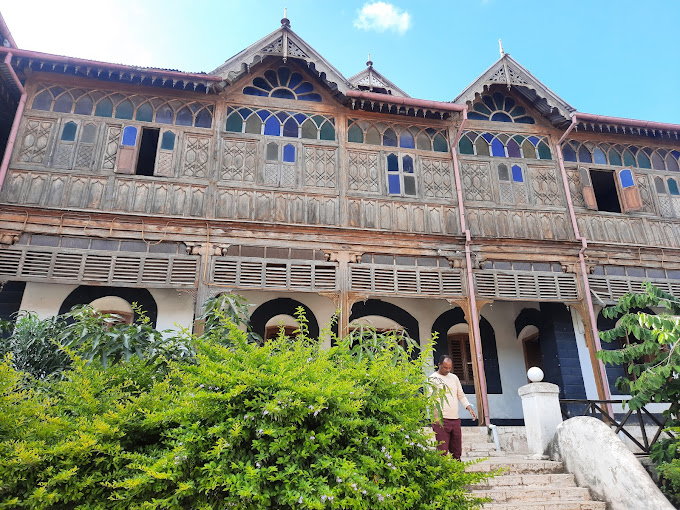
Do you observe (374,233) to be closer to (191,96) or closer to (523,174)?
(523,174)

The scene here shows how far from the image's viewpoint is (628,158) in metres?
13.1

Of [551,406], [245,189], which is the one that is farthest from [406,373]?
[245,189]

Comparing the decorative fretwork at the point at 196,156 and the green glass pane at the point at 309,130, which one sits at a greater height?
the green glass pane at the point at 309,130

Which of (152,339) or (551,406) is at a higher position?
(152,339)

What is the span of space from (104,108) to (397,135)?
22.4 ft

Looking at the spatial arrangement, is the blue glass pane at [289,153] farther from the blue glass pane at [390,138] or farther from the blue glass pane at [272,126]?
the blue glass pane at [390,138]

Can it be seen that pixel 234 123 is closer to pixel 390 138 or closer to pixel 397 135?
pixel 390 138

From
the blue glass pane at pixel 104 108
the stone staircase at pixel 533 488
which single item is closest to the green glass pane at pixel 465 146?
the stone staircase at pixel 533 488

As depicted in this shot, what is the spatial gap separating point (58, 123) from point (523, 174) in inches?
427

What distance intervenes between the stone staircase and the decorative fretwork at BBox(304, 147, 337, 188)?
6771 mm

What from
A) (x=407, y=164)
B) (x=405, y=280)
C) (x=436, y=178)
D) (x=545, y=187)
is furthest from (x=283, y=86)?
(x=545, y=187)

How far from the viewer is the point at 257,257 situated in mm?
10547

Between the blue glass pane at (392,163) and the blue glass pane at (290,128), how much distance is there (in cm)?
230

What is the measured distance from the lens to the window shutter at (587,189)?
12.3m
